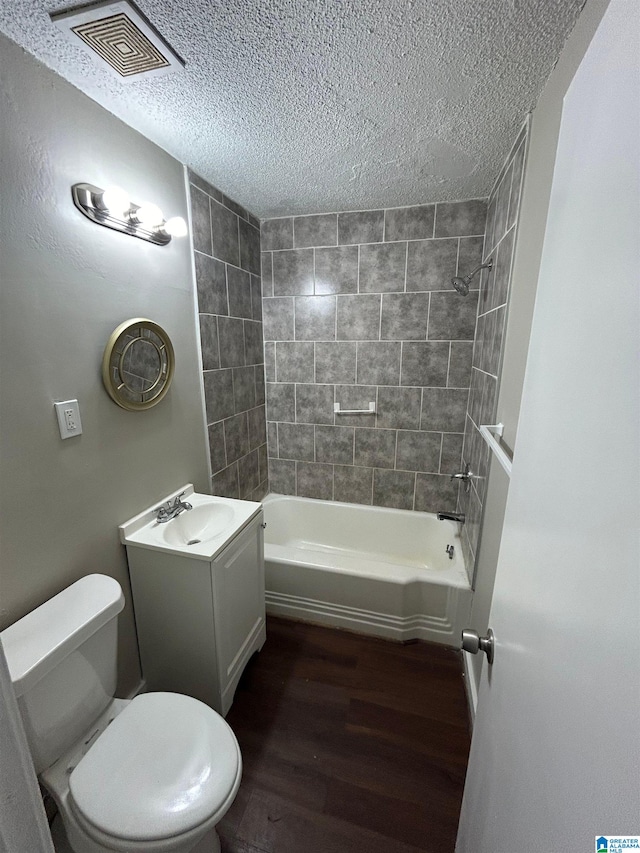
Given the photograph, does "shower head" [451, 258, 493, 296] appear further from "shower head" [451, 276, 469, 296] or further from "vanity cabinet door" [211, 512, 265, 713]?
"vanity cabinet door" [211, 512, 265, 713]

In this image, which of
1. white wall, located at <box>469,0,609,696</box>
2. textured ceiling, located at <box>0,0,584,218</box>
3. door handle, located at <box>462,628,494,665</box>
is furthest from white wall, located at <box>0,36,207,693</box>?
white wall, located at <box>469,0,609,696</box>

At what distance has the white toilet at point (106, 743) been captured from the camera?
884 mm

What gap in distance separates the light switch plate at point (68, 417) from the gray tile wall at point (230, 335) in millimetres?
780

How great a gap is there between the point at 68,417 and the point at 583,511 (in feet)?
4.63

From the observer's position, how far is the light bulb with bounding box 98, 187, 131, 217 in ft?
4.03

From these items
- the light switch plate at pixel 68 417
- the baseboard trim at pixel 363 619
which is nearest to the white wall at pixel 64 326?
the light switch plate at pixel 68 417

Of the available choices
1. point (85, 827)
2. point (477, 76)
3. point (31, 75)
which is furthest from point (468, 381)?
point (85, 827)

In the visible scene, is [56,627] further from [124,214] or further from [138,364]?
[124,214]

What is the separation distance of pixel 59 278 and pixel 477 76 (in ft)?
5.02

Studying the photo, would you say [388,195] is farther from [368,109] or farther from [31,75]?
[31,75]

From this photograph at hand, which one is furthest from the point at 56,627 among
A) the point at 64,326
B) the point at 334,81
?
the point at 334,81

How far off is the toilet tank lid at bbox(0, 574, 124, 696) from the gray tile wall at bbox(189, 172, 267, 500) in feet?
3.03

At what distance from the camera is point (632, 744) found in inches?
11.0

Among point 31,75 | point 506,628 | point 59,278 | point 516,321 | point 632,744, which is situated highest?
point 31,75
